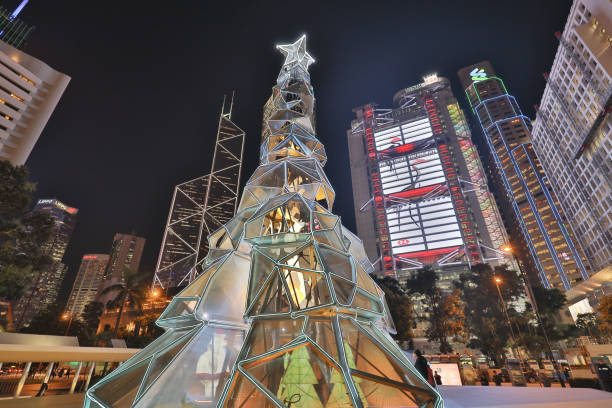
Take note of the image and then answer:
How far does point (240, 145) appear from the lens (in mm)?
54469

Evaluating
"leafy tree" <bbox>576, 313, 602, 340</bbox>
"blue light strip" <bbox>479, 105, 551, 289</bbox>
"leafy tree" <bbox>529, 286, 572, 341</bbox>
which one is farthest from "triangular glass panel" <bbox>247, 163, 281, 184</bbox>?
"blue light strip" <bbox>479, 105, 551, 289</bbox>

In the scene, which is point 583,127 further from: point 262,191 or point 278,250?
point 278,250

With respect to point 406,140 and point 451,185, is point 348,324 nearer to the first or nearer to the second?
point 451,185

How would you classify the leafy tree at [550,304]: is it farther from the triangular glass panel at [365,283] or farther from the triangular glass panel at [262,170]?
the triangular glass panel at [262,170]

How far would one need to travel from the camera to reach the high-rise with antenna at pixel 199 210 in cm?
4316

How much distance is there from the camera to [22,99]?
4034cm

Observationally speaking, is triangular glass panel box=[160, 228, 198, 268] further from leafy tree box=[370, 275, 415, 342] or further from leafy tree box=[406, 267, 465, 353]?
leafy tree box=[406, 267, 465, 353]

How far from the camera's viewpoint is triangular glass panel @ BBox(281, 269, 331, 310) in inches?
273

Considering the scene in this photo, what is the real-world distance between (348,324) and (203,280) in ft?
14.7

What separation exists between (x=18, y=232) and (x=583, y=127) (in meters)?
83.1

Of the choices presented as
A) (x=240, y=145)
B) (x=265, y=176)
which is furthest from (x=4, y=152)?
(x=265, y=176)

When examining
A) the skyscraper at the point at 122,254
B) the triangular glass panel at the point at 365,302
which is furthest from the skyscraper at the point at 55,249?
the triangular glass panel at the point at 365,302

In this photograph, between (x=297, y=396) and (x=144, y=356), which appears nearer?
(x=297, y=396)

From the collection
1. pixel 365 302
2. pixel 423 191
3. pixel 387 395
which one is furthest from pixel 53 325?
pixel 423 191
